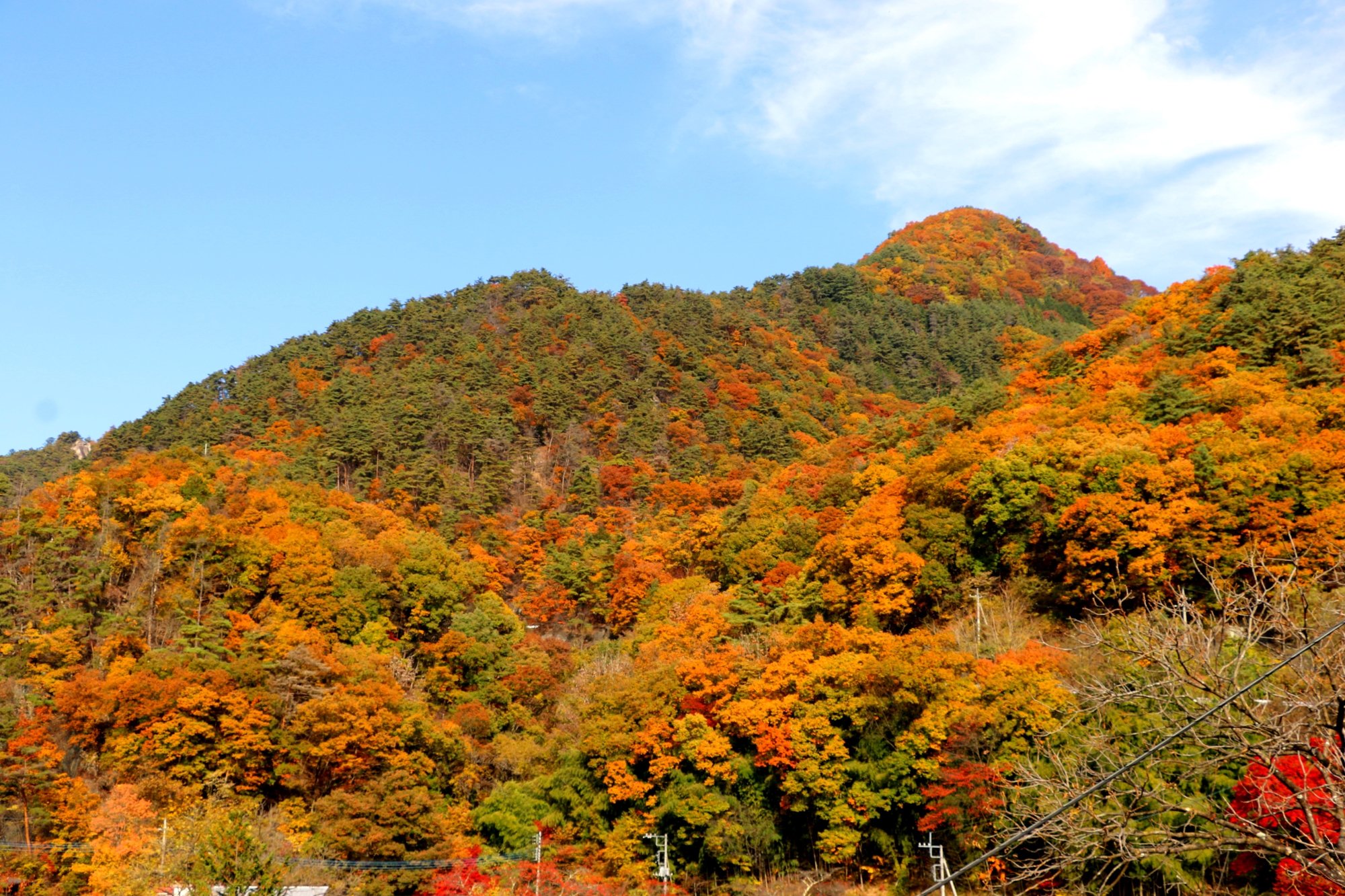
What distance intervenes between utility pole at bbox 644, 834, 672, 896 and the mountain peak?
3193 inches

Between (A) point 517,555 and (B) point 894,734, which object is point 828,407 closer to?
(A) point 517,555

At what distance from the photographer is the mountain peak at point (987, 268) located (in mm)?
105312

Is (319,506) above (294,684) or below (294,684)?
above

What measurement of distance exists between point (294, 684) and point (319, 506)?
49.5 ft

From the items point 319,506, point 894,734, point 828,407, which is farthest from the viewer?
point 828,407

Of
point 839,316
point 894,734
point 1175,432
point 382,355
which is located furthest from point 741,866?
point 839,316

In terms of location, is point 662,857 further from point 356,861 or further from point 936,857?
point 356,861

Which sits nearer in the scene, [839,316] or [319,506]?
[319,506]

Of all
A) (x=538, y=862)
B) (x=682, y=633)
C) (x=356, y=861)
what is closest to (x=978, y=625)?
(x=682, y=633)

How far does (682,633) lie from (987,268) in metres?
85.4

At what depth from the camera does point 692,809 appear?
29016 millimetres

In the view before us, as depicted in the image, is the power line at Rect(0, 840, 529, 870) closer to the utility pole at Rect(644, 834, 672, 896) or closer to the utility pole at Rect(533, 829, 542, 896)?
the utility pole at Rect(533, 829, 542, 896)

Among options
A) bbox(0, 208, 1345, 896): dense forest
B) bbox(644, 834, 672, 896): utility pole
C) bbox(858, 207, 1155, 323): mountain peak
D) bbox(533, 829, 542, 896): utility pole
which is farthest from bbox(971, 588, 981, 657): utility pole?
bbox(858, 207, 1155, 323): mountain peak

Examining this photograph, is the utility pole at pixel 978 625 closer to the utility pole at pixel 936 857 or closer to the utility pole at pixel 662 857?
the utility pole at pixel 936 857
